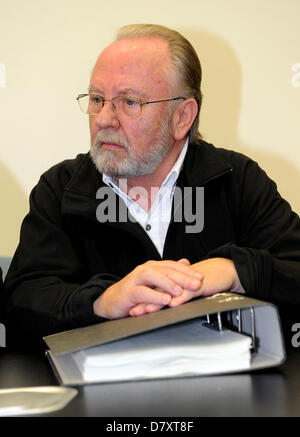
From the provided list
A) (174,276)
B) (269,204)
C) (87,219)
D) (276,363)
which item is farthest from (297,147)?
(276,363)

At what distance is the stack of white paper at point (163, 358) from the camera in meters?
0.80

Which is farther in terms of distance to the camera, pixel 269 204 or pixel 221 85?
pixel 221 85

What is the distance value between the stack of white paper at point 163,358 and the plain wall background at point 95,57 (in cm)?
120

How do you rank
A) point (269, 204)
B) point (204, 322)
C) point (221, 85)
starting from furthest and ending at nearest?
1. point (221, 85)
2. point (269, 204)
3. point (204, 322)

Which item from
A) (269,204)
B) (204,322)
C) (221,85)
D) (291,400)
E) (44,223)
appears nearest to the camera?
(291,400)

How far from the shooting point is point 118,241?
143 cm

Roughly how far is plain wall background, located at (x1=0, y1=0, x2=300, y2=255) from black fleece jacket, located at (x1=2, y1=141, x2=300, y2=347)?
0.46m

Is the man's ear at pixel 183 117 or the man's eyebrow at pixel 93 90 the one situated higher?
the man's eyebrow at pixel 93 90

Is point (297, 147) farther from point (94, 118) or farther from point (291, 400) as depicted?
point (291, 400)

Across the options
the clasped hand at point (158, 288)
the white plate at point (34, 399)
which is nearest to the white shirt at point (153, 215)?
the clasped hand at point (158, 288)

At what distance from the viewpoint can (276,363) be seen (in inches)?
33.0

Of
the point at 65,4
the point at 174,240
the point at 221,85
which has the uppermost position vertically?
the point at 65,4

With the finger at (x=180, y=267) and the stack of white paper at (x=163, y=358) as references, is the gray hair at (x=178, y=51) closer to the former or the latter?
the finger at (x=180, y=267)

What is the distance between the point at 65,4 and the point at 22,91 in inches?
11.6
